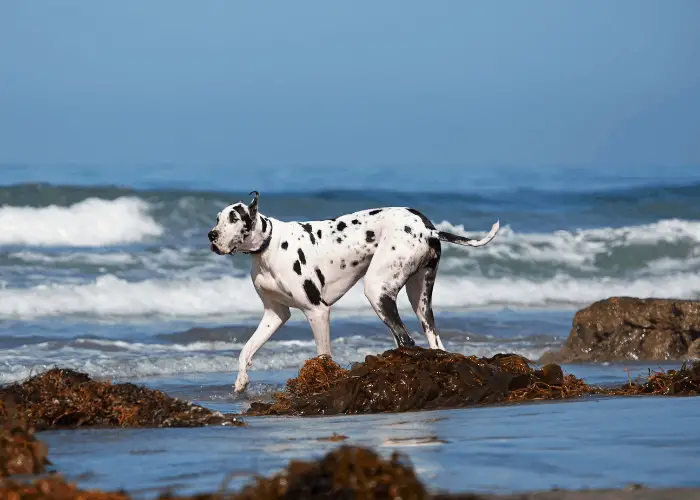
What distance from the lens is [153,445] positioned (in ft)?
21.7

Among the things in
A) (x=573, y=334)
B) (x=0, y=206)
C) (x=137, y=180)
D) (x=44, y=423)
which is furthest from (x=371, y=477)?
(x=137, y=180)

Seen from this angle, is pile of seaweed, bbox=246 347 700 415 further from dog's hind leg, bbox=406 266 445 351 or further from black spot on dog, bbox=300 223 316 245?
black spot on dog, bbox=300 223 316 245

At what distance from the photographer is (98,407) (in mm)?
7617

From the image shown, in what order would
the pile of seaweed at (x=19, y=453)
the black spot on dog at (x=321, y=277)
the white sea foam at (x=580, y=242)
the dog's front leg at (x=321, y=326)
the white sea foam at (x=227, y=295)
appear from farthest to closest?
the white sea foam at (x=580, y=242) < the white sea foam at (x=227, y=295) < the black spot on dog at (x=321, y=277) < the dog's front leg at (x=321, y=326) < the pile of seaweed at (x=19, y=453)

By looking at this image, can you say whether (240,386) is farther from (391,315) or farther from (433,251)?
(433,251)

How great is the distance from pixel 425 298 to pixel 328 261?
86 cm

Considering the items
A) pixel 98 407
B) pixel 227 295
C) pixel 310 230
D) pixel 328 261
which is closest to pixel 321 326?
pixel 328 261

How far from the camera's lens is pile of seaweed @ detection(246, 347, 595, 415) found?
8727mm

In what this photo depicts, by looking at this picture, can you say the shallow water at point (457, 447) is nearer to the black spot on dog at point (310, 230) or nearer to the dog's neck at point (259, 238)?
the dog's neck at point (259, 238)

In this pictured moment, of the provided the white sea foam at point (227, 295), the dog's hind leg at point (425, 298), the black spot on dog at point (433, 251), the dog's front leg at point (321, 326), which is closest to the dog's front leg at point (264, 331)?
the dog's front leg at point (321, 326)

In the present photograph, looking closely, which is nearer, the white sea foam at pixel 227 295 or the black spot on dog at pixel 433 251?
the black spot on dog at pixel 433 251

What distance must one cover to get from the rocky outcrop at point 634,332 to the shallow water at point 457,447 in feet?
14.7

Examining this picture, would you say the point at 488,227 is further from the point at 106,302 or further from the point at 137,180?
the point at 106,302

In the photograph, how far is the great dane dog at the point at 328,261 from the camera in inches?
425
